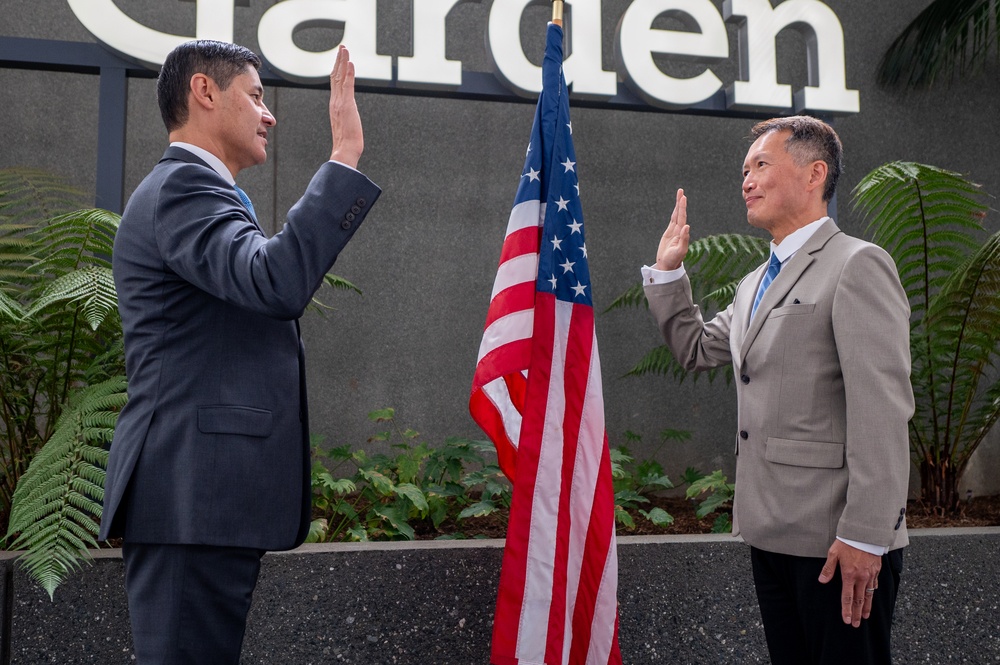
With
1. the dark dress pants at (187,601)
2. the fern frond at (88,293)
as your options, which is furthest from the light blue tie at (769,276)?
the fern frond at (88,293)

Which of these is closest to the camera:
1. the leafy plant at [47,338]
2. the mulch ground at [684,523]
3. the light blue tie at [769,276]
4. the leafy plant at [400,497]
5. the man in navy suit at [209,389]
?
the man in navy suit at [209,389]

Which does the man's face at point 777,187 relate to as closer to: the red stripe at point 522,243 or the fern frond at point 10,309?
the red stripe at point 522,243

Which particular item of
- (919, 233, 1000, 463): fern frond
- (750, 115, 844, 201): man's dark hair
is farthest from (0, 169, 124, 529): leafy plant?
(919, 233, 1000, 463): fern frond

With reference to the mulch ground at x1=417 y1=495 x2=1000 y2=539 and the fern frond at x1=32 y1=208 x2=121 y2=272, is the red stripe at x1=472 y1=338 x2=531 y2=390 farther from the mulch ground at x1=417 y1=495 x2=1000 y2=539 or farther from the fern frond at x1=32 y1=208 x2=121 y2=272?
the fern frond at x1=32 y1=208 x2=121 y2=272

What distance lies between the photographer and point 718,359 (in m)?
2.38

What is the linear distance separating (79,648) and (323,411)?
2168 mm

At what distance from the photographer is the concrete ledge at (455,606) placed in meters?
2.49

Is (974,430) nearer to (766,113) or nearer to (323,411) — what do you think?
(766,113)

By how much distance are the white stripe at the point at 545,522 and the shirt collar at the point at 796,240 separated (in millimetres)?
677

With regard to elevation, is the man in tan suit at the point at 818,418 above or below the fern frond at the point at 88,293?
below

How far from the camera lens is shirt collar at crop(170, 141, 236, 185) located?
1.56 meters

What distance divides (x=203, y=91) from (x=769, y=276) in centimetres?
138

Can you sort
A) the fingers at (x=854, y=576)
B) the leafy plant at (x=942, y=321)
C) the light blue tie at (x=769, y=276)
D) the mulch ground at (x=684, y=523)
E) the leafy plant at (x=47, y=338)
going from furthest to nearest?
the leafy plant at (x=942, y=321)
the mulch ground at (x=684, y=523)
the leafy plant at (x=47, y=338)
the light blue tie at (x=769, y=276)
the fingers at (x=854, y=576)

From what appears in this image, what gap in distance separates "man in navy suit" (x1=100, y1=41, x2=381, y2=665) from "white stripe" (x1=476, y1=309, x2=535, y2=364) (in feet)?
3.09
